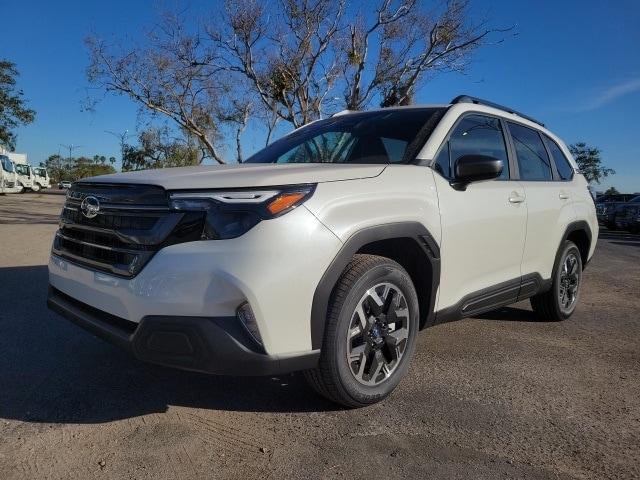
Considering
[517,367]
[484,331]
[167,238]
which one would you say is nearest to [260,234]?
[167,238]

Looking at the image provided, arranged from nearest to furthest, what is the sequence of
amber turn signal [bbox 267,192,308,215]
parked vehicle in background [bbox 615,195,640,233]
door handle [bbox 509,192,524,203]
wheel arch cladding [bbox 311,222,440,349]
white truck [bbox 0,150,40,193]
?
amber turn signal [bbox 267,192,308,215] → wheel arch cladding [bbox 311,222,440,349] → door handle [bbox 509,192,524,203] → parked vehicle in background [bbox 615,195,640,233] → white truck [bbox 0,150,40,193]


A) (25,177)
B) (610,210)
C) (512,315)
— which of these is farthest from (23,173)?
(512,315)

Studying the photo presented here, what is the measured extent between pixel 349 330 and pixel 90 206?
1.51 m

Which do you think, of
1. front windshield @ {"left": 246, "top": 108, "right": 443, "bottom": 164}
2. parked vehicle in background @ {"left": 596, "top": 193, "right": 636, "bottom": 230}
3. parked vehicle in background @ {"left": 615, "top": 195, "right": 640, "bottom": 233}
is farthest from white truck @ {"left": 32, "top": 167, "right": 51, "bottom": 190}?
front windshield @ {"left": 246, "top": 108, "right": 443, "bottom": 164}

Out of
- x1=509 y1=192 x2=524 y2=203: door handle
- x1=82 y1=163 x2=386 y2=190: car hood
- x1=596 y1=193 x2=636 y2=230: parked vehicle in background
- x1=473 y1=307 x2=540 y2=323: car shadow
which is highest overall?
x1=82 y1=163 x2=386 y2=190: car hood

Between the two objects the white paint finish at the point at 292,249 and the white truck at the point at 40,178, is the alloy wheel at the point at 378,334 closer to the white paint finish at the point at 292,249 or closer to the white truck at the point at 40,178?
the white paint finish at the point at 292,249

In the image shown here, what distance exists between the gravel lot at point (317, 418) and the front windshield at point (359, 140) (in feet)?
4.93

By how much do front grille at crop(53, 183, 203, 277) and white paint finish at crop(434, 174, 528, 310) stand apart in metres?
1.61

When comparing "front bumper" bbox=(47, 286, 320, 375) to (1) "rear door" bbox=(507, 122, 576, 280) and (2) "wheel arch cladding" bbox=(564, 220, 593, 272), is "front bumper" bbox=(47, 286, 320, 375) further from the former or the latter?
(2) "wheel arch cladding" bbox=(564, 220, 593, 272)

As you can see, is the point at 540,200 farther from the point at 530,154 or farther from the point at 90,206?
the point at 90,206

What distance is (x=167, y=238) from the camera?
2.36 m

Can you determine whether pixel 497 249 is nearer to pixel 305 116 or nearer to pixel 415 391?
pixel 415 391

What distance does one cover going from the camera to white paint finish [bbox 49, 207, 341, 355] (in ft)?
7.34

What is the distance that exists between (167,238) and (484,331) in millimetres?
3174
